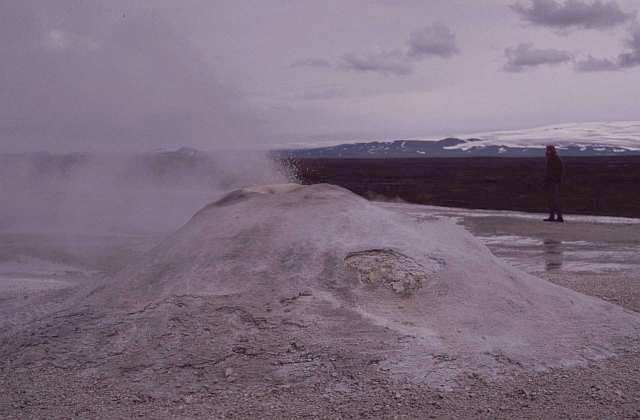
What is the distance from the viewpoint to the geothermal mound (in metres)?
4.43

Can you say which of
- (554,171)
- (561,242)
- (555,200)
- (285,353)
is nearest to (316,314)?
(285,353)

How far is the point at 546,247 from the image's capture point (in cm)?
1189

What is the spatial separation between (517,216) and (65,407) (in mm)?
15152

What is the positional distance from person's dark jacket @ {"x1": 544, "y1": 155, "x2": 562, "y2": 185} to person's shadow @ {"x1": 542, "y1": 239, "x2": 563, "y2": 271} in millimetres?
2923

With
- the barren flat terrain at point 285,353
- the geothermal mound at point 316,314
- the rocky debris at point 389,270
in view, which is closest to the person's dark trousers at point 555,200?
the barren flat terrain at point 285,353

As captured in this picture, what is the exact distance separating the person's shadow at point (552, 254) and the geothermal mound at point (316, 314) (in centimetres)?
425

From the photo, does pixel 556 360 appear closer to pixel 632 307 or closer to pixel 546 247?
pixel 632 307

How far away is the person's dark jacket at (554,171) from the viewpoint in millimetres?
15156

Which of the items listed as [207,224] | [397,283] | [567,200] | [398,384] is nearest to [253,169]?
[207,224]

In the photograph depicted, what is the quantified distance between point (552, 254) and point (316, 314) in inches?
294

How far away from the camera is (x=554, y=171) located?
598 inches

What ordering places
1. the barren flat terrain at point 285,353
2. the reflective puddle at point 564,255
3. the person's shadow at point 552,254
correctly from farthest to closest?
the person's shadow at point 552,254
the reflective puddle at point 564,255
the barren flat terrain at point 285,353

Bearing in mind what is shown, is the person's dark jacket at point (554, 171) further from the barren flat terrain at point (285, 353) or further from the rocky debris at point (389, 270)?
the rocky debris at point (389, 270)

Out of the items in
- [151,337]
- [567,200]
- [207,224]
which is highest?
[207,224]
